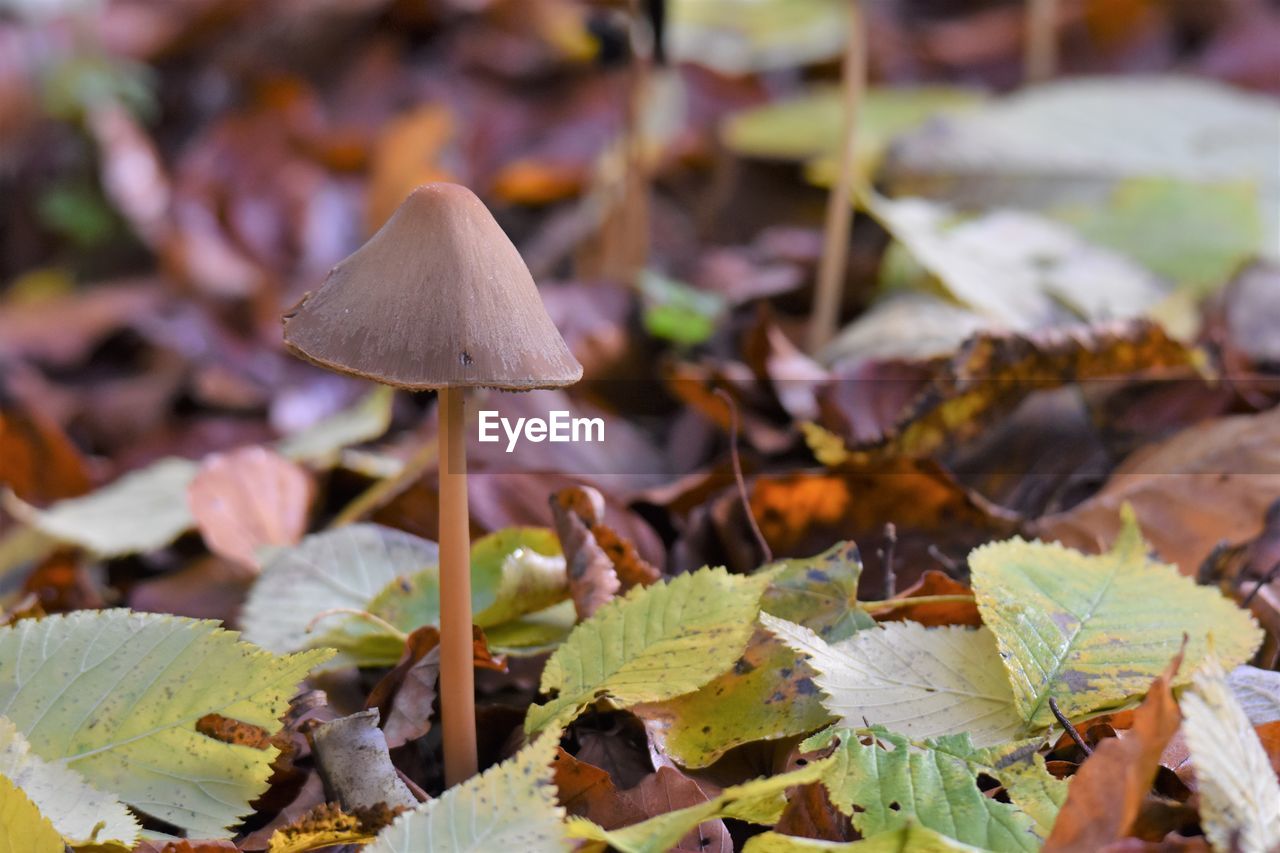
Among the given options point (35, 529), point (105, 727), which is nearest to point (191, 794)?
point (105, 727)

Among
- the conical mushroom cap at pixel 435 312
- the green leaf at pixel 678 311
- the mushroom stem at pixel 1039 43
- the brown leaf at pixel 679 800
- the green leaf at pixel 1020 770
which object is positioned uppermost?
the mushroom stem at pixel 1039 43

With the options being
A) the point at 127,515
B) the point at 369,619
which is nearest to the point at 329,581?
the point at 369,619

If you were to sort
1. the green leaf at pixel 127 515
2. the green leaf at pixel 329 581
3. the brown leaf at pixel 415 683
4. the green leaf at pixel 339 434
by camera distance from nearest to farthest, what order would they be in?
the brown leaf at pixel 415 683, the green leaf at pixel 329 581, the green leaf at pixel 127 515, the green leaf at pixel 339 434

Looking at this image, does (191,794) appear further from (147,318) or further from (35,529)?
(147,318)

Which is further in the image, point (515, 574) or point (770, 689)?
point (515, 574)

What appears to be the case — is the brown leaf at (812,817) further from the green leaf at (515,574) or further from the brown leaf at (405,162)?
the brown leaf at (405,162)

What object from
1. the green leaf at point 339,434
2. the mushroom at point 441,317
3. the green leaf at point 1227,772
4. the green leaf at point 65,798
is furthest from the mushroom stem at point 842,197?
the green leaf at point 65,798

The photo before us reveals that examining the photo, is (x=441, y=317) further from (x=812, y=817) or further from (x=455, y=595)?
(x=812, y=817)
